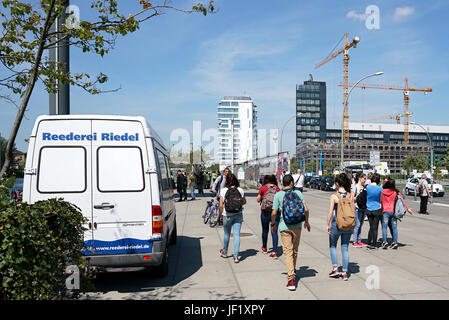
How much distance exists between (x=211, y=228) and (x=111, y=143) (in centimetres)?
718

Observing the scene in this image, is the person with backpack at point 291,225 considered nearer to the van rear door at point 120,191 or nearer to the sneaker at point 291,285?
the sneaker at point 291,285

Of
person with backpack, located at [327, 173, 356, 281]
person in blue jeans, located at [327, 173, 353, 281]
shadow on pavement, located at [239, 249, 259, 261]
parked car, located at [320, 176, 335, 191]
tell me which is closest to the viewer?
person with backpack, located at [327, 173, 356, 281]

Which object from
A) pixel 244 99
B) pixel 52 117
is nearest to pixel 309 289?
pixel 52 117

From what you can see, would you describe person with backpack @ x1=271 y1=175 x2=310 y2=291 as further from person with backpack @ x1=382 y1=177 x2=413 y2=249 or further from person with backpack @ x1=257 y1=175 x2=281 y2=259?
person with backpack @ x1=382 y1=177 x2=413 y2=249

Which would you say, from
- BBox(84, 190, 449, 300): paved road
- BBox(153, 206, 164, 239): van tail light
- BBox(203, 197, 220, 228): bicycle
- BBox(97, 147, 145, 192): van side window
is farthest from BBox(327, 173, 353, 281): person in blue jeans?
BBox(203, 197, 220, 228): bicycle

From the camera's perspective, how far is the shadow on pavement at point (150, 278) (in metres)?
5.98

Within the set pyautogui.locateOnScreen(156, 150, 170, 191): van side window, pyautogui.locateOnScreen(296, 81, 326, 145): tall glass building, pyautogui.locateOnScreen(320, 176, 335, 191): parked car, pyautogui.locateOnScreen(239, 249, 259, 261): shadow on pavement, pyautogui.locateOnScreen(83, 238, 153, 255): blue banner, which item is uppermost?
pyautogui.locateOnScreen(296, 81, 326, 145): tall glass building

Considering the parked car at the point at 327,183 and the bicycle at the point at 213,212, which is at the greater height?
the bicycle at the point at 213,212

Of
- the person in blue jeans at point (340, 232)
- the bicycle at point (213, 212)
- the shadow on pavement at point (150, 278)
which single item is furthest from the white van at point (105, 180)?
the bicycle at point (213, 212)

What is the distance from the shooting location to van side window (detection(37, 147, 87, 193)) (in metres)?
5.83

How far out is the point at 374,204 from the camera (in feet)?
29.9

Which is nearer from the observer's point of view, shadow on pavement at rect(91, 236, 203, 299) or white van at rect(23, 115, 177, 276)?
white van at rect(23, 115, 177, 276)

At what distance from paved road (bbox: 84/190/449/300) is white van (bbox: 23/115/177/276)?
2.44ft

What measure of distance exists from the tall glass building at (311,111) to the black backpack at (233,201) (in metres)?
172
